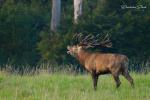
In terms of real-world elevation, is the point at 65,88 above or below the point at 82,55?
below

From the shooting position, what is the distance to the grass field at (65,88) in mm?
13539

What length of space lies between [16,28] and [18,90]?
20.7 meters

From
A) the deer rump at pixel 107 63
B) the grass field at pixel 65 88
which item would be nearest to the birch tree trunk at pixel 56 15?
the grass field at pixel 65 88

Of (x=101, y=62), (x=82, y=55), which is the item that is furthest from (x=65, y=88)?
(x=82, y=55)

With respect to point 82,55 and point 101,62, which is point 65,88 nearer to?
point 101,62

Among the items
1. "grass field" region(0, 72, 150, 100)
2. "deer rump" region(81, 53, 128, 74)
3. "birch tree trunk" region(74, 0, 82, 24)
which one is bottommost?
"grass field" region(0, 72, 150, 100)

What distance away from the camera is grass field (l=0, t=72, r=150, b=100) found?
533 inches

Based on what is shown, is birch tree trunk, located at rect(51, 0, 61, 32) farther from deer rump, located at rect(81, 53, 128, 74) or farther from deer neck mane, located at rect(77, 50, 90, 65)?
deer rump, located at rect(81, 53, 128, 74)

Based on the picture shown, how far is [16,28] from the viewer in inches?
1375

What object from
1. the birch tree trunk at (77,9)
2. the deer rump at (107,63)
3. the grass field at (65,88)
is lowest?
the grass field at (65,88)

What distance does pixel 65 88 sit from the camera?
15.0m

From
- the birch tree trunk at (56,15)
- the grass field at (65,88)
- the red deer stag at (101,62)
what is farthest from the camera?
the birch tree trunk at (56,15)

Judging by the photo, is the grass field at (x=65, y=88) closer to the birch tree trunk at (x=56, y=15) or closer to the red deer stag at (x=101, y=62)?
the red deer stag at (x=101, y=62)

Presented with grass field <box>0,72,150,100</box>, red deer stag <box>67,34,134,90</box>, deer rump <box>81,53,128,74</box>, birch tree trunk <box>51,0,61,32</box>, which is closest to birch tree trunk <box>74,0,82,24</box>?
birch tree trunk <box>51,0,61,32</box>
